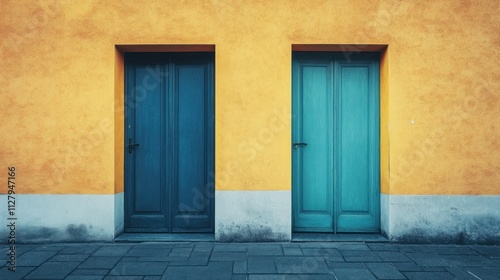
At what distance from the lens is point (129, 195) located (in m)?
5.19

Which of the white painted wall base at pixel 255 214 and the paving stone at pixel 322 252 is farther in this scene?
the white painted wall base at pixel 255 214

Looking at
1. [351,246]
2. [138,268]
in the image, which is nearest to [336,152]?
[351,246]

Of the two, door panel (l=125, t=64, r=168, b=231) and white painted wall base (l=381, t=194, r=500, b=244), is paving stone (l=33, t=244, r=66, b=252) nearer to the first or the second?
door panel (l=125, t=64, r=168, b=231)

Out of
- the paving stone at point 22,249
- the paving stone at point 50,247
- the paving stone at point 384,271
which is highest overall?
the paving stone at point 22,249

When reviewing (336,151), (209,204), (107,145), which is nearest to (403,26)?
(336,151)

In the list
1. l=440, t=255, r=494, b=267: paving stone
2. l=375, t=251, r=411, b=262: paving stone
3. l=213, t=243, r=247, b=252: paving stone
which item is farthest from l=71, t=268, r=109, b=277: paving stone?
l=440, t=255, r=494, b=267: paving stone

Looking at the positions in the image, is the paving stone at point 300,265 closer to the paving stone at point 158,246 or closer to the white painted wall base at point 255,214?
the white painted wall base at point 255,214

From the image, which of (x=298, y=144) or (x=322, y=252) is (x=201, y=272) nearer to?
(x=322, y=252)

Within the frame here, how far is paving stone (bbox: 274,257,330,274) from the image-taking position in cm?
383

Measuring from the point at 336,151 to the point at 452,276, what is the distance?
200 centimetres

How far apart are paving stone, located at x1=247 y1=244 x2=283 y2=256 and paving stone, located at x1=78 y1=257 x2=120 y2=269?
1476mm

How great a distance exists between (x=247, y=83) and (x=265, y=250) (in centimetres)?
204

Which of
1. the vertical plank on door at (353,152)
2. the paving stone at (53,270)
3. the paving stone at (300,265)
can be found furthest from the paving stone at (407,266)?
the paving stone at (53,270)

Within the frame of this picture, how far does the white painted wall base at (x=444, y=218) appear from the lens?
4.79m
